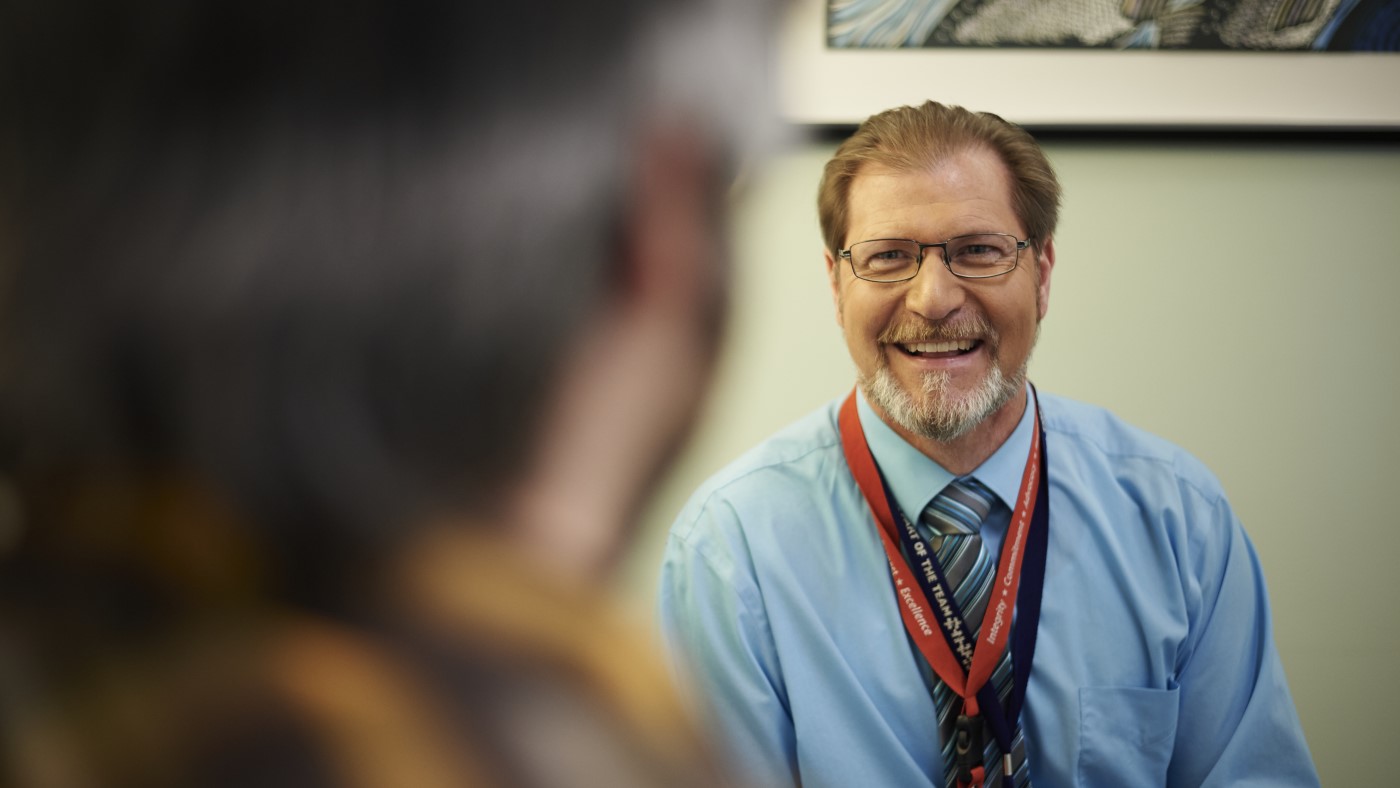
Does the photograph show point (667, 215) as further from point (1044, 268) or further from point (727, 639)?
point (1044, 268)

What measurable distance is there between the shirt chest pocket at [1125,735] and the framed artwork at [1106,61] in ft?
2.82

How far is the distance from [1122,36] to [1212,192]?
290 mm

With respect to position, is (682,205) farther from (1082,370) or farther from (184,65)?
(1082,370)

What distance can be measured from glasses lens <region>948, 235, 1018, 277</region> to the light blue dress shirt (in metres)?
0.22

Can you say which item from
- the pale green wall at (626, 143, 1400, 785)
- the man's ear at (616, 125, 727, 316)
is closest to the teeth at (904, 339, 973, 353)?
the pale green wall at (626, 143, 1400, 785)

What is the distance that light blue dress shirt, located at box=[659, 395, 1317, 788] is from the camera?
50.9 inches

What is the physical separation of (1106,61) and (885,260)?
54 centimetres

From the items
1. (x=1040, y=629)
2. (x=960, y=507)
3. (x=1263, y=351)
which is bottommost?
(x=1040, y=629)

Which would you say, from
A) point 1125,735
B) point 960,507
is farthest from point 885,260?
point 1125,735

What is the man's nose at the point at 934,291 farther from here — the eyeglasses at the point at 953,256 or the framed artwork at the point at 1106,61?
the framed artwork at the point at 1106,61

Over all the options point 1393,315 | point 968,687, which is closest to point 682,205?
point 968,687

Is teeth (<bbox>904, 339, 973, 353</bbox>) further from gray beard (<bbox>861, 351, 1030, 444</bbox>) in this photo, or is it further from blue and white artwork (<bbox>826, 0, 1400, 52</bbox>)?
blue and white artwork (<bbox>826, 0, 1400, 52</bbox>)

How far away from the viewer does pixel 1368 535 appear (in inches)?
71.1

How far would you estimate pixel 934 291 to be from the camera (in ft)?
4.67
